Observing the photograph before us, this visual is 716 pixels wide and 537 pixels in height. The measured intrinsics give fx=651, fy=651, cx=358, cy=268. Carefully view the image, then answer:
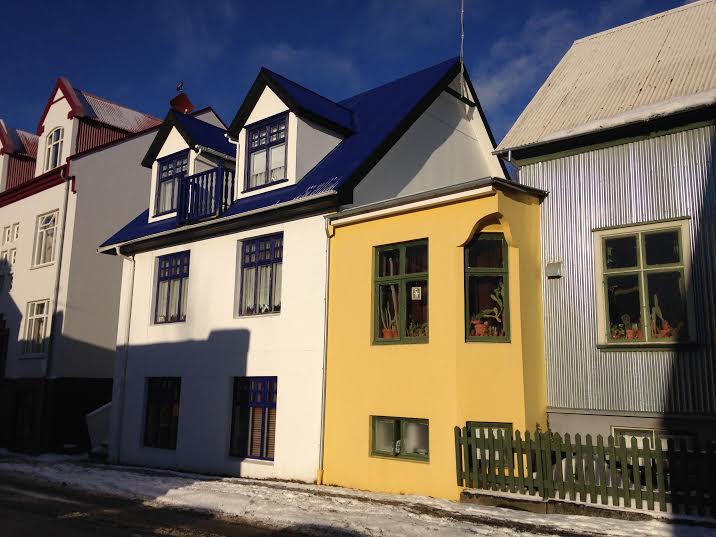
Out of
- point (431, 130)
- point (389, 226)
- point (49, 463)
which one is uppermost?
point (431, 130)

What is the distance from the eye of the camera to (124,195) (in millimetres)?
23922

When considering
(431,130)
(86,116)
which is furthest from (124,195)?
(431,130)

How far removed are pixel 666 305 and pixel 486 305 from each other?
9.98 feet

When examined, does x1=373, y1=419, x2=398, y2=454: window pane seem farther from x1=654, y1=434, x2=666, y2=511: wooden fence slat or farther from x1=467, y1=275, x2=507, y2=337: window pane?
x1=654, y1=434, x2=666, y2=511: wooden fence slat

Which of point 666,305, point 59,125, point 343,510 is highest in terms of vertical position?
point 59,125

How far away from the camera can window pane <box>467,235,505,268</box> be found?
1218cm

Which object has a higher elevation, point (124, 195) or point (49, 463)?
point (124, 195)

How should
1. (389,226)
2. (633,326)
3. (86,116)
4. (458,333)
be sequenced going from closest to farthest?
(633,326) → (458,333) → (389,226) → (86,116)

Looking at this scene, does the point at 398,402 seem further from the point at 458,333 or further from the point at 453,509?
the point at 453,509

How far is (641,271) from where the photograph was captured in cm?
1120

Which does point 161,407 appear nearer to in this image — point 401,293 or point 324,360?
point 324,360

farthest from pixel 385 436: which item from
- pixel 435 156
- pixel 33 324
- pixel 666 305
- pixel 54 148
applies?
pixel 54 148

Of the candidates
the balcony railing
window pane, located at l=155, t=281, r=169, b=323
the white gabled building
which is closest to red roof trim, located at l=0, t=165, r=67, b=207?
the white gabled building

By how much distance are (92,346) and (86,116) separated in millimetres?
8724
